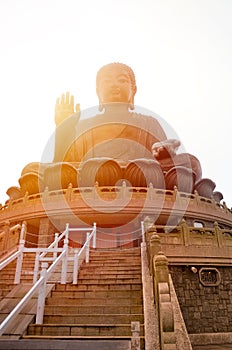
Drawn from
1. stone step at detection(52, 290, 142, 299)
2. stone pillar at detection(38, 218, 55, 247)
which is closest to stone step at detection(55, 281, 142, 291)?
stone step at detection(52, 290, 142, 299)

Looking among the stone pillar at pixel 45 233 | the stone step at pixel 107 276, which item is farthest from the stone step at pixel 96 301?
the stone pillar at pixel 45 233

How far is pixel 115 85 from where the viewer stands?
2725 cm

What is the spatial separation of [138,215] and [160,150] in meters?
6.75

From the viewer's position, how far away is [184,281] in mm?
9734

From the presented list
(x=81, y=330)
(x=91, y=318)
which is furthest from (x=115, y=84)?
(x=81, y=330)

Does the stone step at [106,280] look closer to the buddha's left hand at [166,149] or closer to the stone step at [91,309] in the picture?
the stone step at [91,309]

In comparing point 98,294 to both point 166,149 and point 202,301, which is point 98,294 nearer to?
point 202,301

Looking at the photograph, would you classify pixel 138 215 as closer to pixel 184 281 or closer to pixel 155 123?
pixel 184 281

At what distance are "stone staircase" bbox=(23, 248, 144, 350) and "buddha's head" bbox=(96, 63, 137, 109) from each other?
20.9m

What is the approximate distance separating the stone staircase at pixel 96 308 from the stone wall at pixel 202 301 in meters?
2.13

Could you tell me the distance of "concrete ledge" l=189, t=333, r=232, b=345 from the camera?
8632mm

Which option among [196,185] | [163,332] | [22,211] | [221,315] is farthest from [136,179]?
[163,332]

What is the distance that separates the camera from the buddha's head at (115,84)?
27.3 meters

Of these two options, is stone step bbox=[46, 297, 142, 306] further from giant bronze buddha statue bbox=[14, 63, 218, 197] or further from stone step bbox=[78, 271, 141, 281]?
giant bronze buddha statue bbox=[14, 63, 218, 197]
